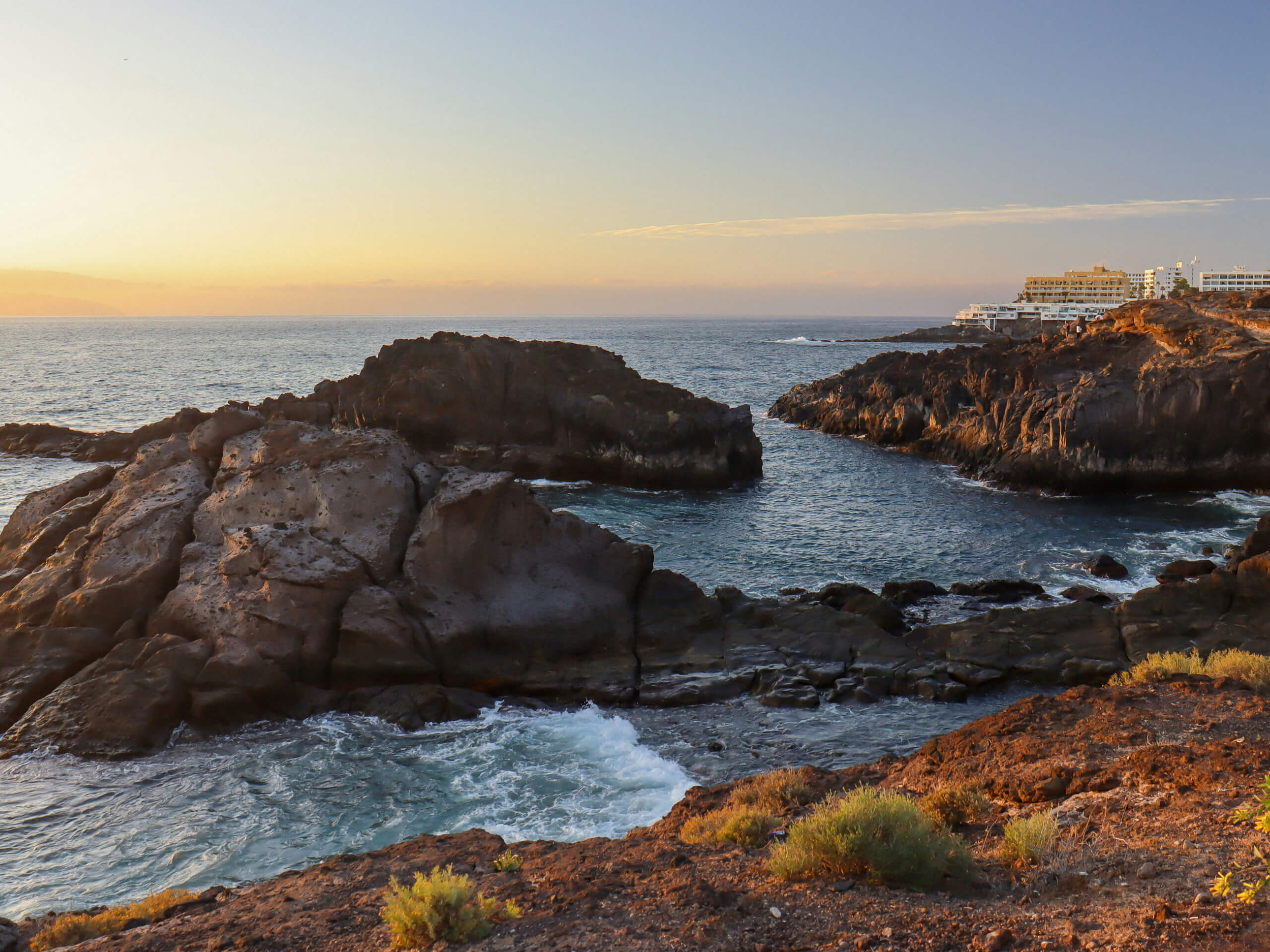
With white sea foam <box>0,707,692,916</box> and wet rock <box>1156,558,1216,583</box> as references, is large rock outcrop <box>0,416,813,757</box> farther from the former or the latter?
wet rock <box>1156,558,1216,583</box>

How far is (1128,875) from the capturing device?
8.77m

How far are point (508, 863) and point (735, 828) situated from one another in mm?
2975

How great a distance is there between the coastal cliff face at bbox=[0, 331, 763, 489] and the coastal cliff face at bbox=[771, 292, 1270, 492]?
16117 mm

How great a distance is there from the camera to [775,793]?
12797 mm

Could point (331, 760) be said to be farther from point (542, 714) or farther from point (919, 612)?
point (919, 612)

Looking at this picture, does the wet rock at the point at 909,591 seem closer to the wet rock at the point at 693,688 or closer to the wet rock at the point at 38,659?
the wet rock at the point at 693,688

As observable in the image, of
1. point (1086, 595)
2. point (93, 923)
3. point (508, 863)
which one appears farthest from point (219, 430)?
point (1086, 595)

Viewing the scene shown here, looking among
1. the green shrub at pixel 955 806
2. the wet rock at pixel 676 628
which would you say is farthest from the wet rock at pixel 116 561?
the green shrub at pixel 955 806

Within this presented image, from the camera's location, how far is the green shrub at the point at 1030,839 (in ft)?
31.1

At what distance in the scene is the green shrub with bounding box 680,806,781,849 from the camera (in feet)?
36.6

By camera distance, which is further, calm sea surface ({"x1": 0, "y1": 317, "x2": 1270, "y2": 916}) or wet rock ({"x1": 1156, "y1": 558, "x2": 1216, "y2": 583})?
wet rock ({"x1": 1156, "y1": 558, "x2": 1216, "y2": 583})

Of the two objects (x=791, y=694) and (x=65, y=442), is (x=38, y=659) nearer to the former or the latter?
(x=791, y=694)

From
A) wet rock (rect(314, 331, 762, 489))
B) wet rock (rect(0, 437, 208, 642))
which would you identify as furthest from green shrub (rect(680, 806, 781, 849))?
wet rock (rect(314, 331, 762, 489))

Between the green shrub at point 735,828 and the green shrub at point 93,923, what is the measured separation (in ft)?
22.1
